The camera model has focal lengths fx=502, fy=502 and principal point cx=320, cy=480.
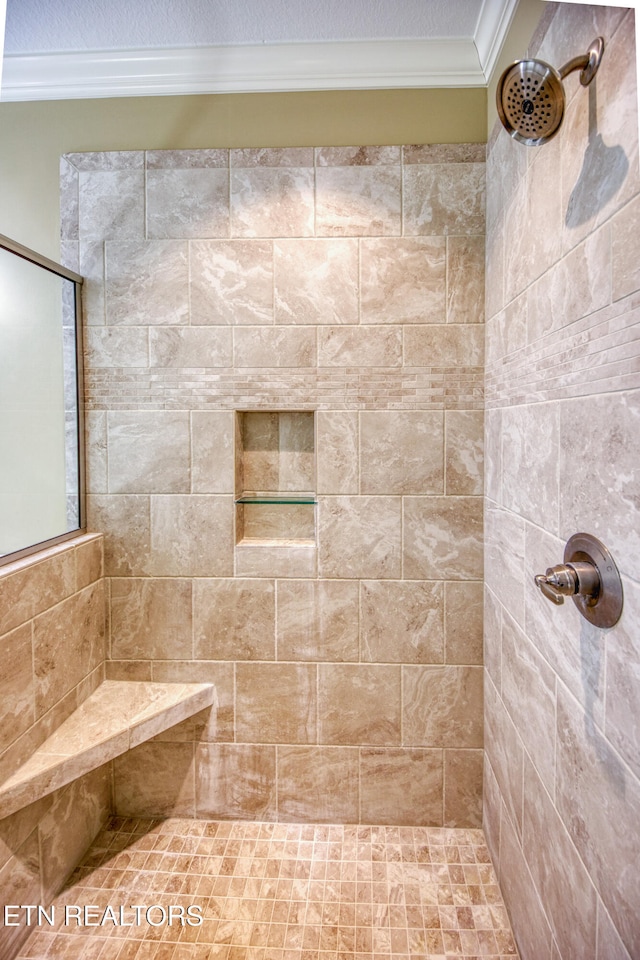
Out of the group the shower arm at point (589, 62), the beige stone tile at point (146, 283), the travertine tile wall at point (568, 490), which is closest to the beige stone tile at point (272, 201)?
the beige stone tile at point (146, 283)

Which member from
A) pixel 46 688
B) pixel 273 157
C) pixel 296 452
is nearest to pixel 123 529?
pixel 46 688

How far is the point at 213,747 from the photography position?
161cm

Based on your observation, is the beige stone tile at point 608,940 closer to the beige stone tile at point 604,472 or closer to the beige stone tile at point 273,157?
the beige stone tile at point 604,472

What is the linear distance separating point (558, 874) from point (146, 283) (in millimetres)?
1818

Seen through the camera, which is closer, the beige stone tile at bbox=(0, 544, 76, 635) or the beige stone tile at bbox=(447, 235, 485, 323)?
the beige stone tile at bbox=(0, 544, 76, 635)

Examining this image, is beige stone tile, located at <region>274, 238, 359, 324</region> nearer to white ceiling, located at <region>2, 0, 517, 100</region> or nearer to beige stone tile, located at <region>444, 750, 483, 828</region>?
white ceiling, located at <region>2, 0, 517, 100</region>

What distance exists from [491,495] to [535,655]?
1.60 feet

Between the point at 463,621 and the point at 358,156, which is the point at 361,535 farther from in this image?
the point at 358,156

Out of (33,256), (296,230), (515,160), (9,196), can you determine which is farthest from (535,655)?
(9,196)

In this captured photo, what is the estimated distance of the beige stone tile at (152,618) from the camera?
63.2 inches

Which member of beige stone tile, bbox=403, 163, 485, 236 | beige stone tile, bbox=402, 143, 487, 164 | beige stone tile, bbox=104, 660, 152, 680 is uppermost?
beige stone tile, bbox=402, 143, 487, 164

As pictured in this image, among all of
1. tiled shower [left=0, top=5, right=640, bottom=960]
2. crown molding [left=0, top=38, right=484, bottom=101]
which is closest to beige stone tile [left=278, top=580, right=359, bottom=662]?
tiled shower [left=0, top=5, right=640, bottom=960]

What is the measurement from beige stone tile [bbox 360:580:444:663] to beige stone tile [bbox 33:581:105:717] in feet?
2.74

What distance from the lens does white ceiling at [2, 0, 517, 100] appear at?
1.38 meters
